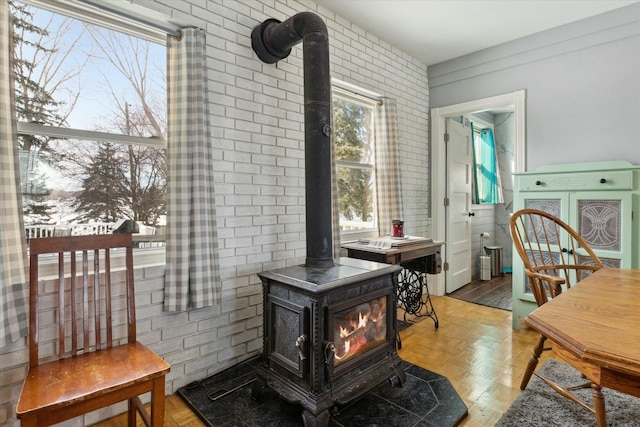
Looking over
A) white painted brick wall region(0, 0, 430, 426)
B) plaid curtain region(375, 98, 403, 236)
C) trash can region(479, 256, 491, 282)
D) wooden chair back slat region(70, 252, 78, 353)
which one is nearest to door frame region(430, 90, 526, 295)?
plaid curtain region(375, 98, 403, 236)

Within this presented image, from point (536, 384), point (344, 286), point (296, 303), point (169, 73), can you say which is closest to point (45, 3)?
point (169, 73)

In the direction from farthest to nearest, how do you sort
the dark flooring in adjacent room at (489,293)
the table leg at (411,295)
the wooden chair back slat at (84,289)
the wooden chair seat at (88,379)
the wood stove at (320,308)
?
the dark flooring in adjacent room at (489,293) → the table leg at (411,295) → the wood stove at (320,308) → the wooden chair back slat at (84,289) → the wooden chair seat at (88,379)

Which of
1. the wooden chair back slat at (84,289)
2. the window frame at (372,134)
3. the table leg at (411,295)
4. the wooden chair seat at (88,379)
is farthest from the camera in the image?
the table leg at (411,295)

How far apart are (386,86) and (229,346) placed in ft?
9.14

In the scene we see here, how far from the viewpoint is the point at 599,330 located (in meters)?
0.91

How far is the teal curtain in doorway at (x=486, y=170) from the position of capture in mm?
5137

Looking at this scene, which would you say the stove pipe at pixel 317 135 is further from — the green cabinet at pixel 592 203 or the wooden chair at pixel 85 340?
the green cabinet at pixel 592 203

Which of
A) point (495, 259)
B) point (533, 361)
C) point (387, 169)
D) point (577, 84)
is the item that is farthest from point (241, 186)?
point (495, 259)

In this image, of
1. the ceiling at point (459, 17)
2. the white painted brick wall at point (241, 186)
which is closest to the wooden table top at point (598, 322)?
the white painted brick wall at point (241, 186)

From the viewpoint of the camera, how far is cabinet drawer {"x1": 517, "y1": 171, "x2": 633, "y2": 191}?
2490 millimetres

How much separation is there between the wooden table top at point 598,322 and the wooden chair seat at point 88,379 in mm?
1399

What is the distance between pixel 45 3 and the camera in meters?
1.61

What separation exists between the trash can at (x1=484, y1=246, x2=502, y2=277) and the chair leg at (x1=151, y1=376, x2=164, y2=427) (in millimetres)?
4753

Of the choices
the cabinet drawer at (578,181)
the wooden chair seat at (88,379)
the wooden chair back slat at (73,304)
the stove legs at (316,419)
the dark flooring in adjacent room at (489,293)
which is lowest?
the dark flooring in adjacent room at (489,293)
